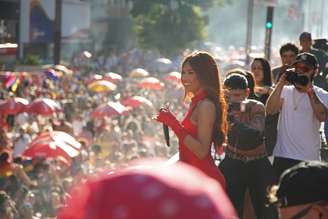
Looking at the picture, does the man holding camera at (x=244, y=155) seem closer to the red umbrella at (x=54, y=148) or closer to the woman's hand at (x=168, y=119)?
the woman's hand at (x=168, y=119)

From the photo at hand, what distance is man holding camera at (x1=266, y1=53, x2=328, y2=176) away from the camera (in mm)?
5527

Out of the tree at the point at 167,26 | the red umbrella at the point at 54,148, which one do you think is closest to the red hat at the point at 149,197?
the red umbrella at the point at 54,148

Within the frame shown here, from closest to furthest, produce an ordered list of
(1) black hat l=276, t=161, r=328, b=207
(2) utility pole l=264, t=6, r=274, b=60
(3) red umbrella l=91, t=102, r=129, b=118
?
(1) black hat l=276, t=161, r=328, b=207, (2) utility pole l=264, t=6, r=274, b=60, (3) red umbrella l=91, t=102, r=129, b=118

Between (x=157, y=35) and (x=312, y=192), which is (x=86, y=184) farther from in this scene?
(x=157, y=35)

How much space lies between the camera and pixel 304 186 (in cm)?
241

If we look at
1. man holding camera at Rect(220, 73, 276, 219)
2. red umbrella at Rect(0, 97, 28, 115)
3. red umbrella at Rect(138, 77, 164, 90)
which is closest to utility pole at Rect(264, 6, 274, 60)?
red umbrella at Rect(0, 97, 28, 115)

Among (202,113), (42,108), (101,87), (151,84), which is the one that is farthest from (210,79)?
(151,84)

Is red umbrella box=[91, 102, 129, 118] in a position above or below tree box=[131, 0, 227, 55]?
below

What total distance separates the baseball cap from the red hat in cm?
63

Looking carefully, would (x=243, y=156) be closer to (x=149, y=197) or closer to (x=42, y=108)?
(x=149, y=197)

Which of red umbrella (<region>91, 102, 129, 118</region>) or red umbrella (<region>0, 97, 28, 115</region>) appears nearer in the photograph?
red umbrella (<region>0, 97, 28, 115</region>)

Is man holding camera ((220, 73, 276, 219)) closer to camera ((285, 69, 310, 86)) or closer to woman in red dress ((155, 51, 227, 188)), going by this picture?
camera ((285, 69, 310, 86))

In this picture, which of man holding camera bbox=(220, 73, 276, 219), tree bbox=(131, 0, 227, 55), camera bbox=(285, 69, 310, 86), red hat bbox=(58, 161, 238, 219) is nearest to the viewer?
red hat bbox=(58, 161, 238, 219)

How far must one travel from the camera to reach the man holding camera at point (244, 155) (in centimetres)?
534
